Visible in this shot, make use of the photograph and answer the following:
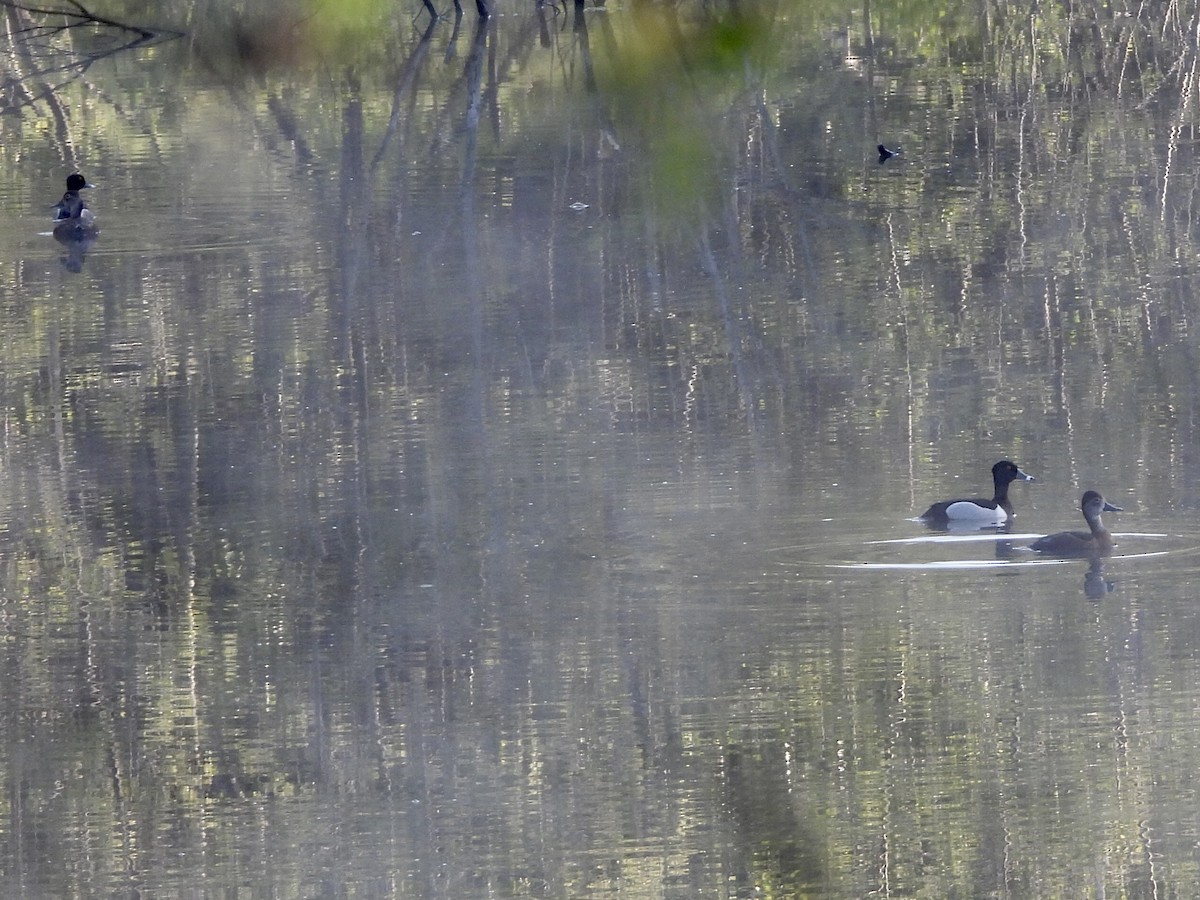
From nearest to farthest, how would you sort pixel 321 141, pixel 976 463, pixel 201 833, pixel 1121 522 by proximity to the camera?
1. pixel 201 833
2. pixel 1121 522
3. pixel 976 463
4. pixel 321 141

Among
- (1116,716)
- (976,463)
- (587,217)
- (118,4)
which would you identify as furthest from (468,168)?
(118,4)

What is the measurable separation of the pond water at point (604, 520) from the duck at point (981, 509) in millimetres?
61

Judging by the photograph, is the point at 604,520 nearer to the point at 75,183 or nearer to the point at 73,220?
the point at 73,220

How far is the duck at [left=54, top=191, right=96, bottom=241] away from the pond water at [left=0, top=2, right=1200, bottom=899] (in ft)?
0.51

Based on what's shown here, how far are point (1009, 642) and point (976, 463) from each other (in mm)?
1506

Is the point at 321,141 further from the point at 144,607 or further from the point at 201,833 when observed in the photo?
the point at 201,833

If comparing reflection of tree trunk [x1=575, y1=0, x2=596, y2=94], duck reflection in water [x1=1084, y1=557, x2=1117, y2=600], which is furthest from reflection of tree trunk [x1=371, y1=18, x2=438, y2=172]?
duck reflection in water [x1=1084, y1=557, x2=1117, y2=600]

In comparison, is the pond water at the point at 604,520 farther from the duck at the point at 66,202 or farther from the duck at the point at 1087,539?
the duck at the point at 66,202

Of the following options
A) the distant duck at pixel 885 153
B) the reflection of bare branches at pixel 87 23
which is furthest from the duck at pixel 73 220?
the reflection of bare branches at pixel 87 23

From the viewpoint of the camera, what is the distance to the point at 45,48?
2048 centimetres

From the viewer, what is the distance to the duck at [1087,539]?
19.6ft

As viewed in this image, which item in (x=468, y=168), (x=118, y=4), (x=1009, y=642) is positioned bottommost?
(x=1009, y=642)

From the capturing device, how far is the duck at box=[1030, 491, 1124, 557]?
5980 millimetres

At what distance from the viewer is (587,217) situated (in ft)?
36.6
